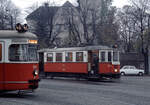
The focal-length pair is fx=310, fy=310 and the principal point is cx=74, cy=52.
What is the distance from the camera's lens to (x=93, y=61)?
27188 mm

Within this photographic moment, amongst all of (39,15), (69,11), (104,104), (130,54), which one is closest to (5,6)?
(39,15)

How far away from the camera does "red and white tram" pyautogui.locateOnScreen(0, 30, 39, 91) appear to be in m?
14.7

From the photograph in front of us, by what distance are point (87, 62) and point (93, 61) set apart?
55 cm

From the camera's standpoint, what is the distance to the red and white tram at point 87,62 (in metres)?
26.6

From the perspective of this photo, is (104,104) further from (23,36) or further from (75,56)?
(75,56)

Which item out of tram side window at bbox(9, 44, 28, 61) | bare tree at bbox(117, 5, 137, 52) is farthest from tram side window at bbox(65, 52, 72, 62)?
bare tree at bbox(117, 5, 137, 52)

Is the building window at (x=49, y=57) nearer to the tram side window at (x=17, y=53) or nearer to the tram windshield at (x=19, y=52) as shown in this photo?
the tram windshield at (x=19, y=52)

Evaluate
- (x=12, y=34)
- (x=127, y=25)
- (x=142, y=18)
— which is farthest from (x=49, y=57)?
(x=127, y=25)

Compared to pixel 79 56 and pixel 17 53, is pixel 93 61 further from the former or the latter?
pixel 17 53

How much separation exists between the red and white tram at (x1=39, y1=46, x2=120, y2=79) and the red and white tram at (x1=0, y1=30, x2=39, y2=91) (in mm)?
12252

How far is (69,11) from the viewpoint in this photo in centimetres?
4694

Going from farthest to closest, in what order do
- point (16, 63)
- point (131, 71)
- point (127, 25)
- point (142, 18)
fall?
point (127, 25)
point (142, 18)
point (131, 71)
point (16, 63)

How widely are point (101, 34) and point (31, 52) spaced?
32.9 m

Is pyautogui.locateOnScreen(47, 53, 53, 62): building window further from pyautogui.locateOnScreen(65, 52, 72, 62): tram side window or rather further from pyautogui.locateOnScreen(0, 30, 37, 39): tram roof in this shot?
pyautogui.locateOnScreen(0, 30, 37, 39): tram roof
